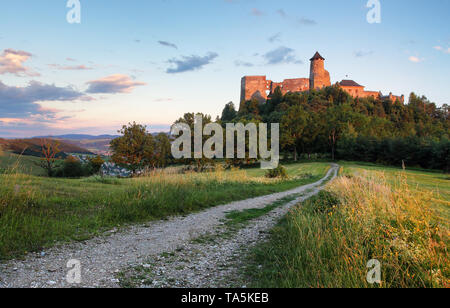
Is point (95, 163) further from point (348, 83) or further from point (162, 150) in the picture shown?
point (348, 83)

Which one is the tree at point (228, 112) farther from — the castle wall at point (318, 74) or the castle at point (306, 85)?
the castle wall at point (318, 74)

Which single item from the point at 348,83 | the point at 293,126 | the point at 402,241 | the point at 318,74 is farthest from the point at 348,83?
the point at 402,241

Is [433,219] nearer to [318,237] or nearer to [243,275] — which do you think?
[318,237]

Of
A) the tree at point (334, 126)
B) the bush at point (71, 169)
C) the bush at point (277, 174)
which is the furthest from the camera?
the tree at point (334, 126)

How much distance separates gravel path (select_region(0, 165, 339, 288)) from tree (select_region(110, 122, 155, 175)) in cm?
3154

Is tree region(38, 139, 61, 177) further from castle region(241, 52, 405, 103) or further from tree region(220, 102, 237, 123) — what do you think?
castle region(241, 52, 405, 103)

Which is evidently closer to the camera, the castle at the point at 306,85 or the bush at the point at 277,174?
the bush at the point at 277,174

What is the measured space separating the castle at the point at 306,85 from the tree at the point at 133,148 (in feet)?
234

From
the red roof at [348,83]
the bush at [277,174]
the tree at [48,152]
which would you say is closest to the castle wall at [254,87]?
the red roof at [348,83]

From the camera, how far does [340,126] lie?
62094mm

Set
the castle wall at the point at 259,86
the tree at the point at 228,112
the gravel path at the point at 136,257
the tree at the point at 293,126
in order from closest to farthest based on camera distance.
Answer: the gravel path at the point at 136,257, the tree at the point at 293,126, the tree at the point at 228,112, the castle wall at the point at 259,86

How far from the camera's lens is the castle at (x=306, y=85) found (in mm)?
102250
